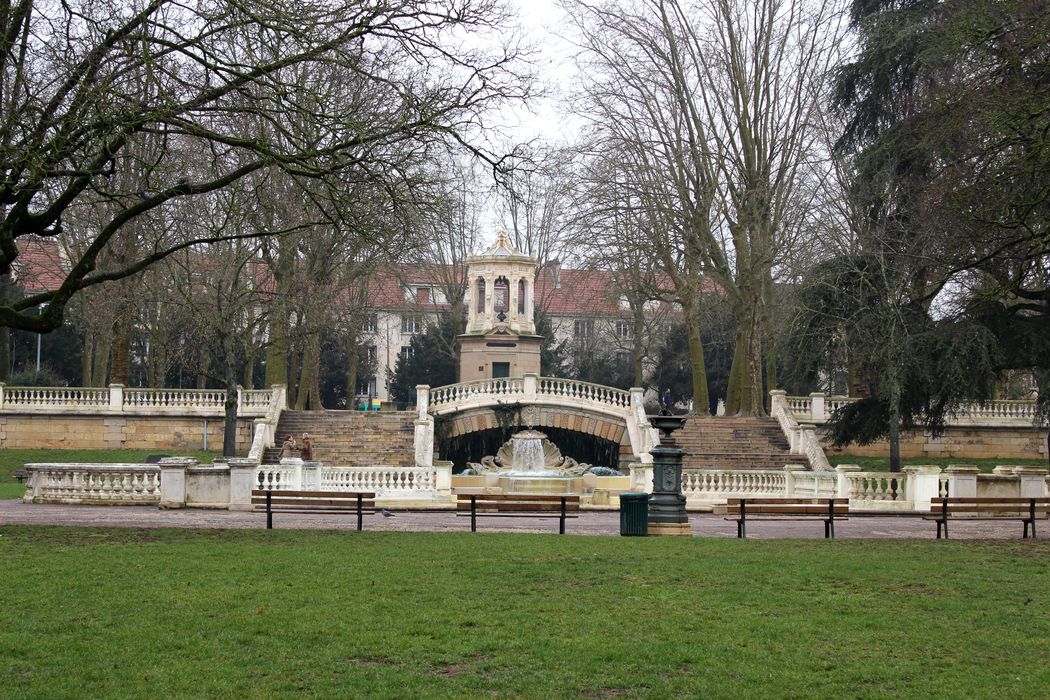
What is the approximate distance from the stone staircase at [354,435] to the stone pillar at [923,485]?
1441 centimetres

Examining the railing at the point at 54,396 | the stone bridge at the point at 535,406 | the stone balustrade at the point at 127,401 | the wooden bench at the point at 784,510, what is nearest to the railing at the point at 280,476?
the wooden bench at the point at 784,510

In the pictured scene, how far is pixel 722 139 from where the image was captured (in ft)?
130

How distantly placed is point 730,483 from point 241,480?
456 inches

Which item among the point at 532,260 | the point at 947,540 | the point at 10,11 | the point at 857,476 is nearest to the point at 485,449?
the point at 532,260

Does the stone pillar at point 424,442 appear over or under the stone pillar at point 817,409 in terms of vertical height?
under

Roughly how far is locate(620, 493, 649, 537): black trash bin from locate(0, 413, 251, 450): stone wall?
24006mm

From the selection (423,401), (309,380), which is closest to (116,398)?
(309,380)

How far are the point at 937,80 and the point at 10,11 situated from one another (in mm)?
20861

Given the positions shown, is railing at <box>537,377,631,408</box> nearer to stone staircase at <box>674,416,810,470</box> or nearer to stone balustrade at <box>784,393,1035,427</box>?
stone staircase at <box>674,416,810,470</box>

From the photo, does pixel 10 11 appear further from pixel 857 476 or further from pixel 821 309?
pixel 821 309

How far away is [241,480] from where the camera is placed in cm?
2234

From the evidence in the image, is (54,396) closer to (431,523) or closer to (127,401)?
(127,401)

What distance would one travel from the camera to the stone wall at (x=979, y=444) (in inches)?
1622

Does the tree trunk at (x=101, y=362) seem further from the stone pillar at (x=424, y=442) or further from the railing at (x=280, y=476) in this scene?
the railing at (x=280, y=476)
